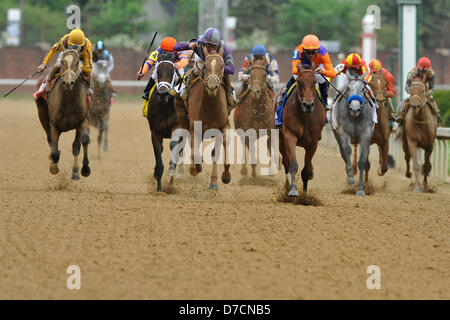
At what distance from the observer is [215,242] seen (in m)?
7.46

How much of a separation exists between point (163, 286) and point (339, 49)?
44.0 meters

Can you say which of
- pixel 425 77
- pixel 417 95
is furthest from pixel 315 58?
pixel 425 77

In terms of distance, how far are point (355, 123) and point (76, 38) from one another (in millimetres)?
3885

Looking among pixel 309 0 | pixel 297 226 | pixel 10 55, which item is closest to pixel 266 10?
pixel 309 0

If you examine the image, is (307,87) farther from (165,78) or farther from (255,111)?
(255,111)

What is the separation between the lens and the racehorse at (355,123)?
1162 centimetres

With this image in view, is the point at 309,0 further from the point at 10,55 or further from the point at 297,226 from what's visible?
the point at 297,226

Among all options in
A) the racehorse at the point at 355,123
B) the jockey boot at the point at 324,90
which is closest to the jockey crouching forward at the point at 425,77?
the racehorse at the point at 355,123

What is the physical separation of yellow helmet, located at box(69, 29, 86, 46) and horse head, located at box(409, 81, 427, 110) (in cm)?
484

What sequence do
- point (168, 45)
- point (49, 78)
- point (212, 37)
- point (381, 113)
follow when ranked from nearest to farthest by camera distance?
point (212, 37) → point (168, 45) → point (49, 78) → point (381, 113)

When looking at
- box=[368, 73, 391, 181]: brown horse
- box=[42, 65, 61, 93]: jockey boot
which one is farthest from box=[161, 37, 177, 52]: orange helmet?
box=[368, 73, 391, 181]: brown horse

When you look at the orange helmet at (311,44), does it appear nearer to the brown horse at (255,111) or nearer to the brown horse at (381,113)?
the brown horse at (381,113)

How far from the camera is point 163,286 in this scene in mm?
5891

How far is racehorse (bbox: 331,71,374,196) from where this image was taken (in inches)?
457
